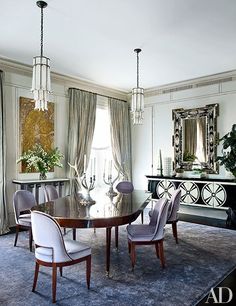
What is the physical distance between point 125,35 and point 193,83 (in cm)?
286

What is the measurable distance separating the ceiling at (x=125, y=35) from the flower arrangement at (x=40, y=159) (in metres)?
1.69

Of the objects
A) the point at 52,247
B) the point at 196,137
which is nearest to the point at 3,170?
the point at 52,247

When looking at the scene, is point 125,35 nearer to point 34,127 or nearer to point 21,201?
point 34,127

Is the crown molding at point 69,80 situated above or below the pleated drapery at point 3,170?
above

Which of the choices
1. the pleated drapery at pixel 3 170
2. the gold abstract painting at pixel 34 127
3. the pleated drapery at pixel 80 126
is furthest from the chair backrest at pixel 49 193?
the pleated drapery at pixel 80 126

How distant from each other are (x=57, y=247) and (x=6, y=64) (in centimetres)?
381

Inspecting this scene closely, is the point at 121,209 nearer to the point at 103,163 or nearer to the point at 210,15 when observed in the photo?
the point at 210,15

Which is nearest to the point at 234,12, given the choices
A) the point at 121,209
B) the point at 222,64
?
the point at 222,64

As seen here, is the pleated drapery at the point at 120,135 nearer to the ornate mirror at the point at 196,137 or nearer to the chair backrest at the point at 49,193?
the ornate mirror at the point at 196,137

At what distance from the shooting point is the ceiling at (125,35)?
3.18 m

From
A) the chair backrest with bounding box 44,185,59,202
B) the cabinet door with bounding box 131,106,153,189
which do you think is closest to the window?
the cabinet door with bounding box 131,106,153,189

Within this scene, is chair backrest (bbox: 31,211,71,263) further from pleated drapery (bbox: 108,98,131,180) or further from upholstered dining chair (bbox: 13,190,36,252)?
pleated drapery (bbox: 108,98,131,180)

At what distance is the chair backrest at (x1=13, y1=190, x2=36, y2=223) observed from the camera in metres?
3.93

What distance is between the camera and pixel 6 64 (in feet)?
16.1
